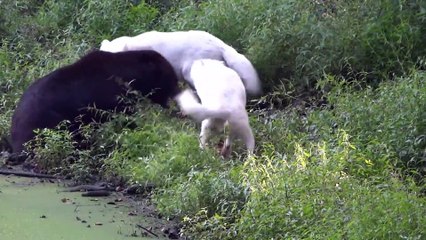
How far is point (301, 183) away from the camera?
5086mm

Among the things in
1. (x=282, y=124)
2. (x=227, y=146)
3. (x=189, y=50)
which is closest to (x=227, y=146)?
(x=227, y=146)

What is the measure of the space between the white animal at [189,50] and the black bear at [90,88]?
0.23 m

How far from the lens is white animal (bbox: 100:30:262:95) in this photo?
7.51 meters

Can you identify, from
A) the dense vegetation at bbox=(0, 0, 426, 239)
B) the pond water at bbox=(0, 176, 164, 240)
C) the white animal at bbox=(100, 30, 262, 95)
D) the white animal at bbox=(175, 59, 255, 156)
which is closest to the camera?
the dense vegetation at bbox=(0, 0, 426, 239)

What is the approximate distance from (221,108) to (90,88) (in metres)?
1.31

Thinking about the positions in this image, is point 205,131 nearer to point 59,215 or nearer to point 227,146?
point 227,146

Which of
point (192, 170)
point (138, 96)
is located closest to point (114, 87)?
point (138, 96)

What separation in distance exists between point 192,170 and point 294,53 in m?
2.13

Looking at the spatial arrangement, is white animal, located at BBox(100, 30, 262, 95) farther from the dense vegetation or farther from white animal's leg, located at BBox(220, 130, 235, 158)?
white animal's leg, located at BBox(220, 130, 235, 158)

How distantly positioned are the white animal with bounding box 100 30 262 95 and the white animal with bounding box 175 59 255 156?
71 cm

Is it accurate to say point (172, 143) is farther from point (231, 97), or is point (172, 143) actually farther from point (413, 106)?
point (413, 106)

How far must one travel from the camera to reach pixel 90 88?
7.28m

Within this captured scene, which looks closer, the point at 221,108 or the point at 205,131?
the point at 221,108

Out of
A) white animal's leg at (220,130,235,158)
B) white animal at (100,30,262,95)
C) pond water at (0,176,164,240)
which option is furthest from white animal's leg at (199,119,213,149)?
white animal at (100,30,262,95)
